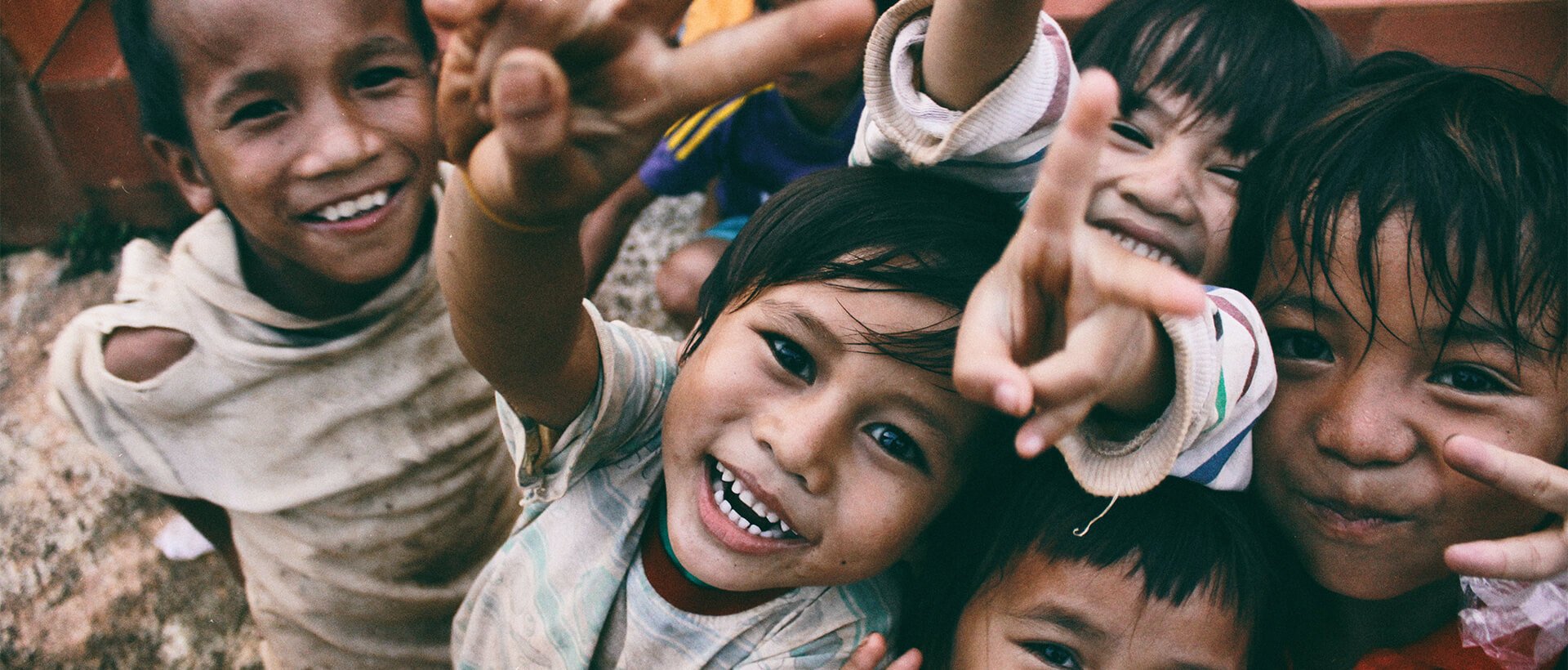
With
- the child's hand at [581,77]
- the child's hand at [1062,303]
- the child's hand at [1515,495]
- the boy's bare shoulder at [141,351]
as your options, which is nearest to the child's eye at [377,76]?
the boy's bare shoulder at [141,351]

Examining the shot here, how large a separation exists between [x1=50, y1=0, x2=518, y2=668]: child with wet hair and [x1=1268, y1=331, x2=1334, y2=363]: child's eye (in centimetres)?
131

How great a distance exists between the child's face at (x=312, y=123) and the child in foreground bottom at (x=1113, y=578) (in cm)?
102

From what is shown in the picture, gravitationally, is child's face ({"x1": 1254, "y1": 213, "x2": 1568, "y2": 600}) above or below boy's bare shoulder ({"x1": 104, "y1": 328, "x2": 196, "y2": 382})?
above

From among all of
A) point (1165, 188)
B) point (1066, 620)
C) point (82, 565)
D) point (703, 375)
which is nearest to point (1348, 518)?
point (1066, 620)

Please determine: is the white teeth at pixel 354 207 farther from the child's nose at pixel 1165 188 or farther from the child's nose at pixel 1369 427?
the child's nose at pixel 1369 427

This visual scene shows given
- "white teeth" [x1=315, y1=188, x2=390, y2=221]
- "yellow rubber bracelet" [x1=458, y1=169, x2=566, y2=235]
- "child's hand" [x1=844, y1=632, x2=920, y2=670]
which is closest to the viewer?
"yellow rubber bracelet" [x1=458, y1=169, x2=566, y2=235]

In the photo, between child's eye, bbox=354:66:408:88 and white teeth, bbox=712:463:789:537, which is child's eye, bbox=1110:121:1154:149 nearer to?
white teeth, bbox=712:463:789:537

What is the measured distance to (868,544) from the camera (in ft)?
3.61

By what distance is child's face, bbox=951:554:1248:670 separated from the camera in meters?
1.17

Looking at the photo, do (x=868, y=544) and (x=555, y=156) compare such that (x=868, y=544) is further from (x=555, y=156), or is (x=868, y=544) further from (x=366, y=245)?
(x=366, y=245)

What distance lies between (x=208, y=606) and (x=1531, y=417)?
7.99 feet

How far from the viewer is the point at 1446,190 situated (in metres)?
1.11

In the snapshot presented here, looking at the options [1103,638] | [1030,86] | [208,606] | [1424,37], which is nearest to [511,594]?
[1103,638]

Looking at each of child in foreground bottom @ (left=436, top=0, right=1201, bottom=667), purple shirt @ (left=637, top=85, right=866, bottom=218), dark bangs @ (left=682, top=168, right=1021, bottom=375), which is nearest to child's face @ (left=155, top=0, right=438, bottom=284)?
child in foreground bottom @ (left=436, top=0, right=1201, bottom=667)
